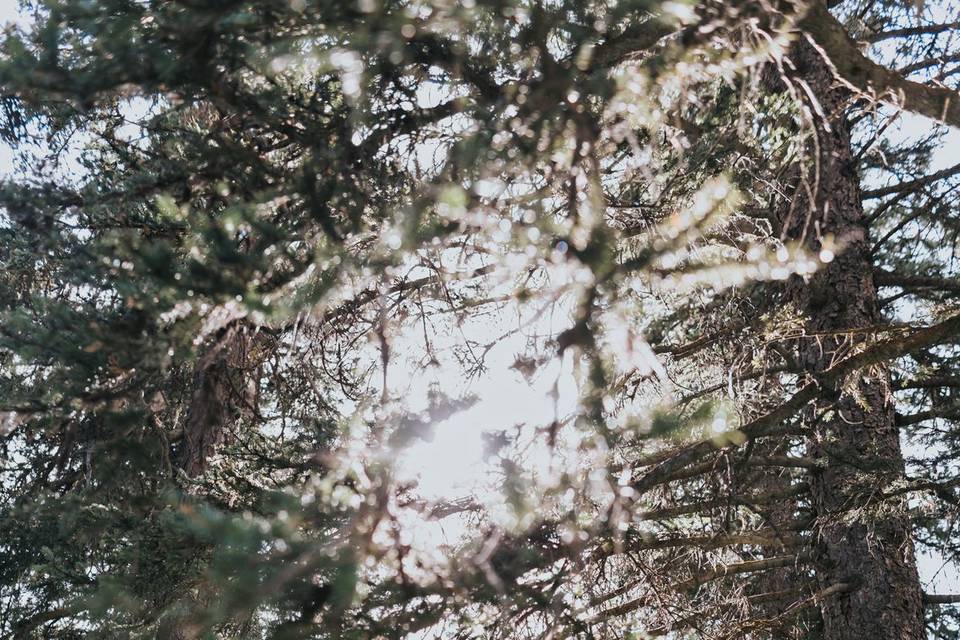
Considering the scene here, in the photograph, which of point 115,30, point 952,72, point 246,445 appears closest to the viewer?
point 115,30

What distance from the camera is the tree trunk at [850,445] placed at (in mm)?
4703

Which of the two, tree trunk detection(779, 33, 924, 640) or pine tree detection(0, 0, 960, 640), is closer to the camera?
pine tree detection(0, 0, 960, 640)

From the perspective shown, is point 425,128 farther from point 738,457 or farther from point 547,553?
point 738,457

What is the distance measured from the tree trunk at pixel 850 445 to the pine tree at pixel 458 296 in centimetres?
3

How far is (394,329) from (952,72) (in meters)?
4.60

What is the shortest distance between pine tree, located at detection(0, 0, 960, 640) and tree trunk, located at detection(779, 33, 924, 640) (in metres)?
0.03

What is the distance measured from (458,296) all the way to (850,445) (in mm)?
2835

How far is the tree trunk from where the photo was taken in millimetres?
4703

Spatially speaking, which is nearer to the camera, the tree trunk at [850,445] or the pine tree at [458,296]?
the pine tree at [458,296]

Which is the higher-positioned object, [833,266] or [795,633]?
[833,266]

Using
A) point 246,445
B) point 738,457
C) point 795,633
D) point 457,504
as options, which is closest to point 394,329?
point 457,504

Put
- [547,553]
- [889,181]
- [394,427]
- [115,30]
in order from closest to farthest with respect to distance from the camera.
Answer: [115,30]
[394,427]
[547,553]
[889,181]

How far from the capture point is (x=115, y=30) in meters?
2.58

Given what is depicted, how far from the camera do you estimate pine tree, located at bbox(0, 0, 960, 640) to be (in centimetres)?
264
